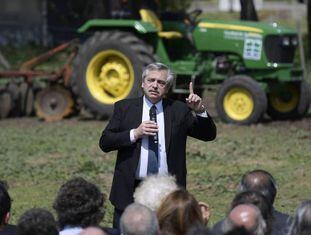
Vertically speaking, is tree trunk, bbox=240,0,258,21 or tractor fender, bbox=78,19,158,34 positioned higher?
tree trunk, bbox=240,0,258,21

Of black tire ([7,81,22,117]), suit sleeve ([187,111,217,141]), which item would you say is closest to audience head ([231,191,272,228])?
suit sleeve ([187,111,217,141])

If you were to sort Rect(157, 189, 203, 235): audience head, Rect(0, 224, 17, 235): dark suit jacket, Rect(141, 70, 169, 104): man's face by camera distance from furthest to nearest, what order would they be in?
Rect(141, 70, 169, 104): man's face, Rect(0, 224, 17, 235): dark suit jacket, Rect(157, 189, 203, 235): audience head

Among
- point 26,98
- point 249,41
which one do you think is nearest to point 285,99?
point 249,41

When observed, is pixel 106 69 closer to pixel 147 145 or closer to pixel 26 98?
pixel 26 98

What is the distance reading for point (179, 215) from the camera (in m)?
5.90

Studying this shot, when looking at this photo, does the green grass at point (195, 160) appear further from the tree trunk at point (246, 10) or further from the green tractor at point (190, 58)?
the tree trunk at point (246, 10)

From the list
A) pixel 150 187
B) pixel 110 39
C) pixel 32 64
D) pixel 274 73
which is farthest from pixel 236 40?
pixel 150 187

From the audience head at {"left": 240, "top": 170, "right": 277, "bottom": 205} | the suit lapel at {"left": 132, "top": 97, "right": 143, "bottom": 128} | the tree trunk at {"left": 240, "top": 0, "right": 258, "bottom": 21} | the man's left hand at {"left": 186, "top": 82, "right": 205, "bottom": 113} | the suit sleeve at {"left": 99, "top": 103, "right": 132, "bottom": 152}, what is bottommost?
the audience head at {"left": 240, "top": 170, "right": 277, "bottom": 205}

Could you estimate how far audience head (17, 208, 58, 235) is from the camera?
19.1ft

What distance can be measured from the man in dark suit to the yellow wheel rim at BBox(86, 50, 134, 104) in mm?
10624

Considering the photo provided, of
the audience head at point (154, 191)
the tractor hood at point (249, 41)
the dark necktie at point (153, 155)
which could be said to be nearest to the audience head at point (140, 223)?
the audience head at point (154, 191)

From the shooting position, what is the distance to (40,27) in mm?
36844

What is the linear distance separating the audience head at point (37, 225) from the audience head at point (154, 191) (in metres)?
0.69

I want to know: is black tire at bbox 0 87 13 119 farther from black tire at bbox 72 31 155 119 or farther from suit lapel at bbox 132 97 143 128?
suit lapel at bbox 132 97 143 128
